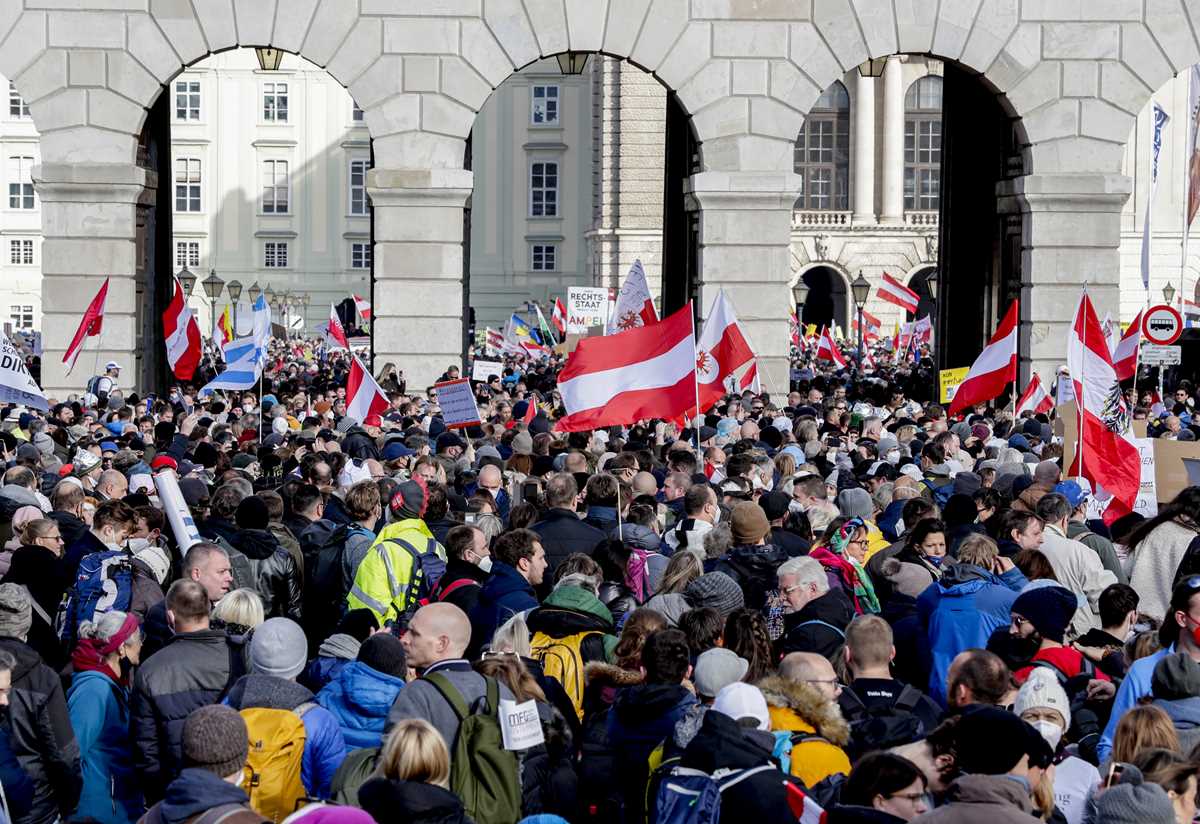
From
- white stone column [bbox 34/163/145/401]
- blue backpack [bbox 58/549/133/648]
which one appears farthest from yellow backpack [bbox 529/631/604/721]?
white stone column [bbox 34/163/145/401]

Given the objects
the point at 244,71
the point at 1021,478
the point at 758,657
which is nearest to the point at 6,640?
the point at 758,657

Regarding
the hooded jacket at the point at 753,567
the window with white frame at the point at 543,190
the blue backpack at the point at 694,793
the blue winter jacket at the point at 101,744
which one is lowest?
the blue winter jacket at the point at 101,744

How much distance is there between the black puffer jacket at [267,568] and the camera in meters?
11.8

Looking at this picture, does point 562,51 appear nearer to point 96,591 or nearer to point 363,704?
point 96,591

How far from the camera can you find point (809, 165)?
3041 inches

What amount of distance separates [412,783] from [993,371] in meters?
17.8

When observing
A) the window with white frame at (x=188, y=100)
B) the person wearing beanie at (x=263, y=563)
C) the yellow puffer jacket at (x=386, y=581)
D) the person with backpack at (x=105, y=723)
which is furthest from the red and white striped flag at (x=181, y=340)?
the window with white frame at (x=188, y=100)

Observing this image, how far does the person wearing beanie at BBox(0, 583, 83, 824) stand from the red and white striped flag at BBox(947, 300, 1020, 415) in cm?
1627

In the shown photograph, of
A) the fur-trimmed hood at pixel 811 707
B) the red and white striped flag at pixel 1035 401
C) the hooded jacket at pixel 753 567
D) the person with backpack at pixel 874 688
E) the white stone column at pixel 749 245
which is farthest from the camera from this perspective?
the white stone column at pixel 749 245

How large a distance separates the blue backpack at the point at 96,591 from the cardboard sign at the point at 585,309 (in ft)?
101

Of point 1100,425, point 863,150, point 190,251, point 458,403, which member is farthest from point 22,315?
point 1100,425

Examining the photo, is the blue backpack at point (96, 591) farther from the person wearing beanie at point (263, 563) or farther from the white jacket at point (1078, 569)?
the white jacket at point (1078, 569)

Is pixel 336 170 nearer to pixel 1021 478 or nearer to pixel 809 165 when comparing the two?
pixel 809 165

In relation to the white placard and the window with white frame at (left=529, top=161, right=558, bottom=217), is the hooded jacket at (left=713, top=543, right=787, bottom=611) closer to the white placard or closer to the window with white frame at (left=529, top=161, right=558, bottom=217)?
the white placard
